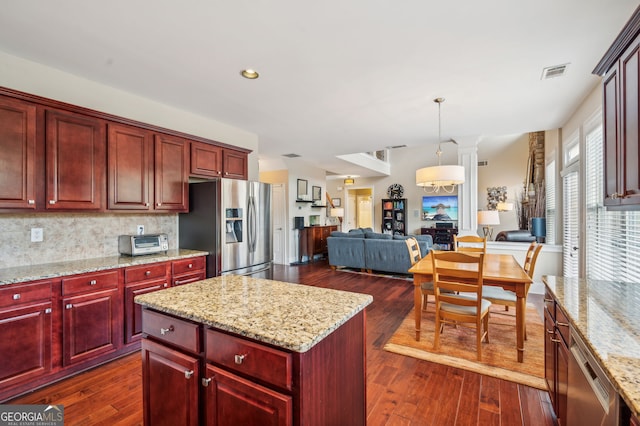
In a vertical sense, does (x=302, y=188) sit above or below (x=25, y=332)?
above

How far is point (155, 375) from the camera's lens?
1.44m

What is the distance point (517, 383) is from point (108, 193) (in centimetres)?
376

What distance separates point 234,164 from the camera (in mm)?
3906

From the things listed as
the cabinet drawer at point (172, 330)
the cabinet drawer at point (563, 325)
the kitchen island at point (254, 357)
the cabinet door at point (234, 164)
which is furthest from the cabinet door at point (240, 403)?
the cabinet door at point (234, 164)

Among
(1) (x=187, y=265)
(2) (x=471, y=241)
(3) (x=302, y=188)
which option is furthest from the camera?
(3) (x=302, y=188)

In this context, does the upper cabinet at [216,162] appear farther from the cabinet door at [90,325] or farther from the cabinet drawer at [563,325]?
the cabinet drawer at [563,325]

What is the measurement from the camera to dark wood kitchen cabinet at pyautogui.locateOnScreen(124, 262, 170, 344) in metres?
2.59

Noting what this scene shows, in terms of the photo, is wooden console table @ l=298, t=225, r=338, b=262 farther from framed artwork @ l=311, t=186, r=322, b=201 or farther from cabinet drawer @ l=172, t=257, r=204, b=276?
cabinet drawer @ l=172, t=257, r=204, b=276

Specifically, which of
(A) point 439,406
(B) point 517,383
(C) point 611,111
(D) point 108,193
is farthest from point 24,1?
(B) point 517,383

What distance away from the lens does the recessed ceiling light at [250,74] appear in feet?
8.41

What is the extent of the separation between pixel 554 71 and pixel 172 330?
3495 mm

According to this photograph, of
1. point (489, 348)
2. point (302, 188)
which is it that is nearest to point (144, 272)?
point (489, 348)

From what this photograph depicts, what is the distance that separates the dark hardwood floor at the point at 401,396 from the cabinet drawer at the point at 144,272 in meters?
0.71

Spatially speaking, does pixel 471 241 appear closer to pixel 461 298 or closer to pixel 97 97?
pixel 461 298
